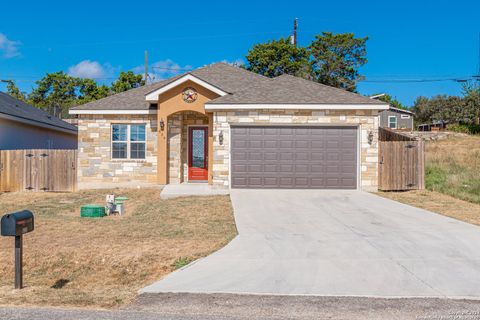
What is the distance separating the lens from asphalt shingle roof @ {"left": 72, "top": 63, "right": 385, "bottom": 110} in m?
14.0

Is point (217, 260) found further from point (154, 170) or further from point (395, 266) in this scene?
point (154, 170)

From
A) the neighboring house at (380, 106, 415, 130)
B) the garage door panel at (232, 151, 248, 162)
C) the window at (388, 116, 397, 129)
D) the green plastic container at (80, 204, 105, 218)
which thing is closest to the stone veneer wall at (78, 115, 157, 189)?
the garage door panel at (232, 151, 248, 162)

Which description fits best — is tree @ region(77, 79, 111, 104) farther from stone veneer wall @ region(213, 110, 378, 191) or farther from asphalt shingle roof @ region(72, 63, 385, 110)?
stone veneer wall @ region(213, 110, 378, 191)

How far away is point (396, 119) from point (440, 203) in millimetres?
A: 31359

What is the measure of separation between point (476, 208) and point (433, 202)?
1245 mm

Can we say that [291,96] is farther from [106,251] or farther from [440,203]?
[106,251]

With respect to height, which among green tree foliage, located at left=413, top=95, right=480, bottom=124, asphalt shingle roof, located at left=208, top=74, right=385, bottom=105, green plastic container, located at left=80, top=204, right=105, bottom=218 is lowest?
green plastic container, located at left=80, top=204, right=105, bottom=218

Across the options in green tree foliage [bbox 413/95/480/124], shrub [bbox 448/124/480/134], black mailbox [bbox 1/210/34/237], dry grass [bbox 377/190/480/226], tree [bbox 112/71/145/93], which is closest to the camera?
black mailbox [bbox 1/210/34/237]

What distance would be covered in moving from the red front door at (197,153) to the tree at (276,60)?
1992 centimetres

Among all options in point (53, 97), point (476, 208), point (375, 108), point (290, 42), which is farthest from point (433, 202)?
point (53, 97)

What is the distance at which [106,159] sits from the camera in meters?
15.7

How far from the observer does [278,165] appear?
45.8 feet

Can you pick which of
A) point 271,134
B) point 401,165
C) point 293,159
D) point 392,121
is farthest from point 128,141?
point 392,121

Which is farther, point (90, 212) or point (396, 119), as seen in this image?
point (396, 119)
